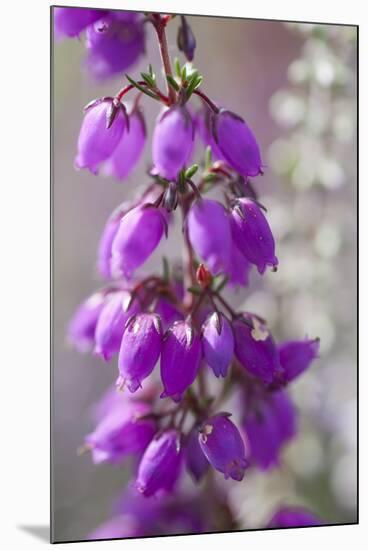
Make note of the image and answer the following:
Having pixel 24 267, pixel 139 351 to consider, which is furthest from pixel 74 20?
pixel 139 351

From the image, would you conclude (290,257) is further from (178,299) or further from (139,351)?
(139,351)

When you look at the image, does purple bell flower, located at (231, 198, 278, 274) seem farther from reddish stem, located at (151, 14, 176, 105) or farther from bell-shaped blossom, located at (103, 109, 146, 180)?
bell-shaped blossom, located at (103, 109, 146, 180)

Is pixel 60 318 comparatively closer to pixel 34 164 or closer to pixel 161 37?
pixel 34 164

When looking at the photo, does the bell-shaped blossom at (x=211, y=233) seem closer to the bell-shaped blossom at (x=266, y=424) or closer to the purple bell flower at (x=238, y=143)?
the purple bell flower at (x=238, y=143)

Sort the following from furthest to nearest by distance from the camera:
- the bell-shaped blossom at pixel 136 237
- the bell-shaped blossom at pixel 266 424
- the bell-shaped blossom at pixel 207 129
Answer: the bell-shaped blossom at pixel 266 424, the bell-shaped blossom at pixel 207 129, the bell-shaped blossom at pixel 136 237

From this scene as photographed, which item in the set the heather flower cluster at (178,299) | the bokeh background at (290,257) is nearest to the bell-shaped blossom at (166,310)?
the heather flower cluster at (178,299)
